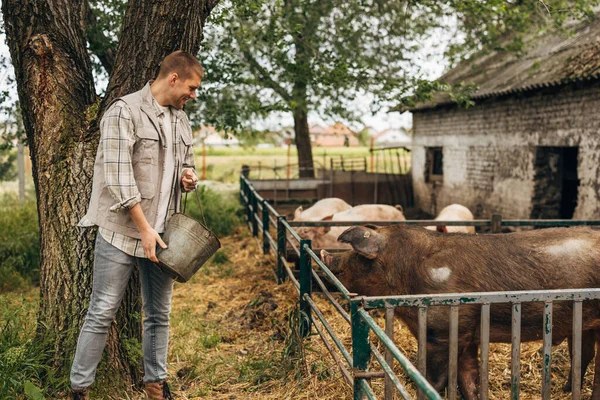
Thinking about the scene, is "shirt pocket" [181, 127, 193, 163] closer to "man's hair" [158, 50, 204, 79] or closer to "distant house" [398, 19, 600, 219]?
"man's hair" [158, 50, 204, 79]

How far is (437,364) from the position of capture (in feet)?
13.2

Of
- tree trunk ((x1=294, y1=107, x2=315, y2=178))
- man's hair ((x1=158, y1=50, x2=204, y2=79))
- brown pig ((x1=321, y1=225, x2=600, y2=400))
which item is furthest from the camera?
tree trunk ((x1=294, y1=107, x2=315, y2=178))

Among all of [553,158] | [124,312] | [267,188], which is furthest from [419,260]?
[267,188]

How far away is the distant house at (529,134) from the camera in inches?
399

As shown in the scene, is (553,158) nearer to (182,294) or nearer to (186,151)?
(182,294)

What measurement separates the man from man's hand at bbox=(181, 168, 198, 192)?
0.07 m

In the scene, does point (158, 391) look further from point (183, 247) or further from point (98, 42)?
point (98, 42)

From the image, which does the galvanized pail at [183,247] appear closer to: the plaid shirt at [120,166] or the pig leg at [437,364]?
the plaid shirt at [120,166]

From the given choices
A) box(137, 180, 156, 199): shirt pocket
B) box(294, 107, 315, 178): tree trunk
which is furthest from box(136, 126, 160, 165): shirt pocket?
box(294, 107, 315, 178): tree trunk

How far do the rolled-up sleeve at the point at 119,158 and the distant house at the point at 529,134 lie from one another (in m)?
7.99

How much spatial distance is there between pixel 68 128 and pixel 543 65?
1017 centimetres

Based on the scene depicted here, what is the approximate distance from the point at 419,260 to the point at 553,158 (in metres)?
8.45

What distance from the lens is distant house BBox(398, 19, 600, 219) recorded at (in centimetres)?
1012

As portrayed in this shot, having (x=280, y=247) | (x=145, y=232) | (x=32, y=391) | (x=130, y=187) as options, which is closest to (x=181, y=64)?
(x=130, y=187)
